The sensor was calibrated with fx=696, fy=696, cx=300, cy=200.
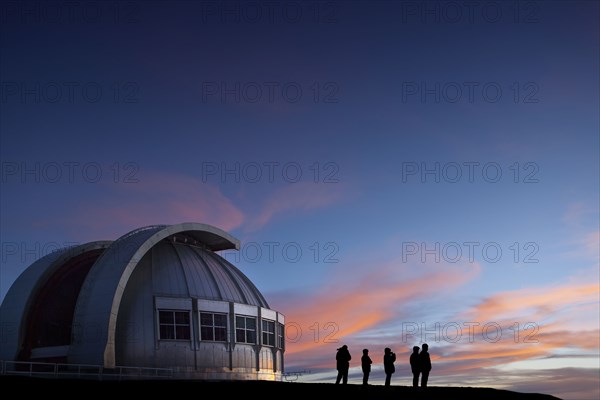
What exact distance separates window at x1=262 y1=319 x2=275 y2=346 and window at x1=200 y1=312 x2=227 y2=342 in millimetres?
4082

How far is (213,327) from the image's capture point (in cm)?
4162

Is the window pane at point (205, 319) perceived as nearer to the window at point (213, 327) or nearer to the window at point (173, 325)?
the window at point (213, 327)

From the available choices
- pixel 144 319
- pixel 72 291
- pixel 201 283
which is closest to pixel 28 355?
pixel 72 291

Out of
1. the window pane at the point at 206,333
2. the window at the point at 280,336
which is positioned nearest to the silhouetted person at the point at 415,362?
the window pane at the point at 206,333

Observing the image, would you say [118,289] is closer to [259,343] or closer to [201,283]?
[201,283]

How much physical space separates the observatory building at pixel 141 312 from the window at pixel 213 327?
0.20 feet

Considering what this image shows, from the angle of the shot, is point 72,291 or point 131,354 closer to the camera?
point 131,354

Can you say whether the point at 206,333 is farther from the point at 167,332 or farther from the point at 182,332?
the point at 167,332

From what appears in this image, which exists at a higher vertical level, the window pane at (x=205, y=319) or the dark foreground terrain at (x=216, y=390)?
the window pane at (x=205, y=319)

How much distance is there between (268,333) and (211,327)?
229 inches

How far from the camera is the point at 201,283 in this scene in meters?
42.8

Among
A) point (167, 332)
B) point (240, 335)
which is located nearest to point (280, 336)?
point (240, 335)

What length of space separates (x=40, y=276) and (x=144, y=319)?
24.6 ft

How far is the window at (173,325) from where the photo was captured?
39719mm
